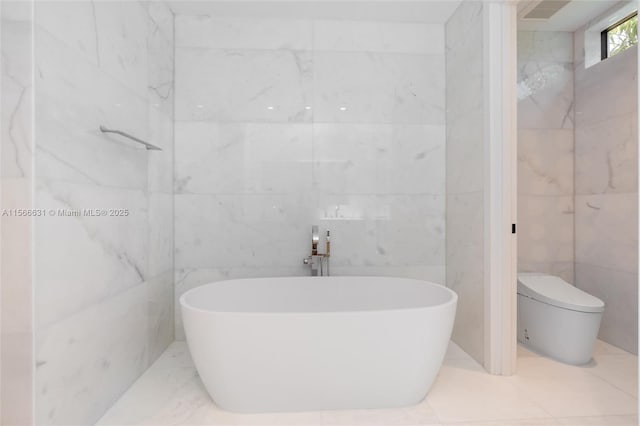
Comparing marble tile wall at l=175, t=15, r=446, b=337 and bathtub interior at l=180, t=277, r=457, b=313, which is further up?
marble tile wall at l=175, t=15, r=446, b=337

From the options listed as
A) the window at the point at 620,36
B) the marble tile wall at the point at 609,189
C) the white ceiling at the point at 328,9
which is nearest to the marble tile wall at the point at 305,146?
the white ceiling at the point at 328,9

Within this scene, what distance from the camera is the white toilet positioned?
206 centimetres

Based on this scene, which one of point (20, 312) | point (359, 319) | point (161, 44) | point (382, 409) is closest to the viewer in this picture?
point (20, 312)

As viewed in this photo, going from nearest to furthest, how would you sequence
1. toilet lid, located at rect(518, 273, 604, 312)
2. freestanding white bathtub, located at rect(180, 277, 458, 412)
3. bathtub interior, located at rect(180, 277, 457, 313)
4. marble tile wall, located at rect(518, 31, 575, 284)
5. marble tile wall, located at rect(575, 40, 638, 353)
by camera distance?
1. freestanding white bathtub, located at rect(180, 277, 458, 412)
2. toilet lid, located at rect(518, 273, 604, 312)
3. bathtub interior, located at rect(180, 277, 457, 313)
4. marble tile wall, located at rect(575, 40, 638, 353)
5. marble tile wall, located at rect(518, 31, 575, 284)

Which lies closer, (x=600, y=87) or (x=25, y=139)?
(x=25, y=139)

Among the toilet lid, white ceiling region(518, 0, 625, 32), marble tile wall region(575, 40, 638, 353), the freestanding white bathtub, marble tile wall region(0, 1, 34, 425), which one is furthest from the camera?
white ceiling region(518, 0, 625, 32)

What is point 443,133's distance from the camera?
2605 millimetres

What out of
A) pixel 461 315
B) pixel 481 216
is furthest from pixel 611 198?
pixel 461 315

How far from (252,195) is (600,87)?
264 centimetres

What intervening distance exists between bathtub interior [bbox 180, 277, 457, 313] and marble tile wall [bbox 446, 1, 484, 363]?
1.21 ft

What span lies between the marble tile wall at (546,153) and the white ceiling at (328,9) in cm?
83

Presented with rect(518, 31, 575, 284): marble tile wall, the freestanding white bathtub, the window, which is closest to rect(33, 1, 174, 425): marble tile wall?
the freestanding white bathtub

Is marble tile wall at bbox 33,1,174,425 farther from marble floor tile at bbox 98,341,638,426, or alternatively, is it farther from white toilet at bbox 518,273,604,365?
white toilet at bbox 518,273,604,365

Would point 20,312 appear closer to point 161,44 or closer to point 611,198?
point 161,44
